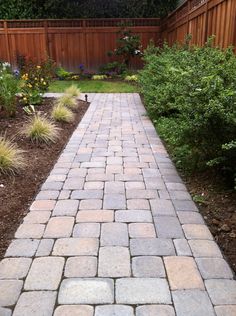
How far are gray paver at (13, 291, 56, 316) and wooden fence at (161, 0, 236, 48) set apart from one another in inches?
177

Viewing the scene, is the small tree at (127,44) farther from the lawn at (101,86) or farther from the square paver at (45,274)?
the square paver at (45,274)

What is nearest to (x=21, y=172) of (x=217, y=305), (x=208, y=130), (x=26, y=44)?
(x=208, y=130)

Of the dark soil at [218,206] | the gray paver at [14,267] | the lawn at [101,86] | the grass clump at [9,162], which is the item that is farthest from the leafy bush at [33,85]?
the gray paver at [14,267]

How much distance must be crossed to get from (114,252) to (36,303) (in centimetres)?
64

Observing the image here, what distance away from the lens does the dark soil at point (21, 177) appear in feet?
8.95

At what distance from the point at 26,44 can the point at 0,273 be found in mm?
12825

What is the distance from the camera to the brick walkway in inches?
72.7

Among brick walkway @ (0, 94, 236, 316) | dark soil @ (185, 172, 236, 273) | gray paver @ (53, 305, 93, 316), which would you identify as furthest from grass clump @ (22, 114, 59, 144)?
gray paver @ (53, 305, 93, 316)

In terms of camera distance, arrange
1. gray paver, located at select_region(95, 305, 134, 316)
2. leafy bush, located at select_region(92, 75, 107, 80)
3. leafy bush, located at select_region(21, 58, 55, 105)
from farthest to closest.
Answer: leafy bush, located at select_region(92, 75, 107, 80)
leafy bush, located at select_region(21, 58, 55, 105)
gray paver, located at select_region(95, 305, 134, 316)

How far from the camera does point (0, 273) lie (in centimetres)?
210

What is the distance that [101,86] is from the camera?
11.1m

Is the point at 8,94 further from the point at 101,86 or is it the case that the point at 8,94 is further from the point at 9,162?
the point at 101,86

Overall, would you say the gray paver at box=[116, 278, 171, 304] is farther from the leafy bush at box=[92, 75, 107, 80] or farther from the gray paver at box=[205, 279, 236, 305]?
the leafy bush at box=[92, 75, 107, 80]

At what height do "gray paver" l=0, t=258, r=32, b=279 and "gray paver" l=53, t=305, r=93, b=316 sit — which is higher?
"gray paver" l=0, t=258, r=32, b=279
